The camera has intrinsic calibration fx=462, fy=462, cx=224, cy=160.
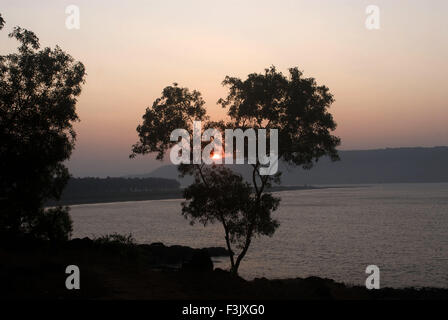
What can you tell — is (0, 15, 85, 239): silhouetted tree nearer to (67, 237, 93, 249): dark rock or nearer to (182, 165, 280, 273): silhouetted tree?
(67, 237, 93, 249): dark rock

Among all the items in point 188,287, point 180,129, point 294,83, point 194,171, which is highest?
point 294,83

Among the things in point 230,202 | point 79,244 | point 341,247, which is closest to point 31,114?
point 79,244

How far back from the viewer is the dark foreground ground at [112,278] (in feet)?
60.5

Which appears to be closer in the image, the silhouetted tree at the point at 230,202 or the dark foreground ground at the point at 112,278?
the dark foreground ground at the point at 112,278

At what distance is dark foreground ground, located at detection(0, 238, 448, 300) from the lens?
1844cm

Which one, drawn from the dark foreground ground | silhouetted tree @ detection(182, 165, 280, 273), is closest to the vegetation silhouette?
silhouetted tree @ detection(182, 165, 280, 273)

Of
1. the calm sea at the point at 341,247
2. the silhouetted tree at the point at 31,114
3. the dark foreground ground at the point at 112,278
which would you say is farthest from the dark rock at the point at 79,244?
the calm sea at the point at 341,247

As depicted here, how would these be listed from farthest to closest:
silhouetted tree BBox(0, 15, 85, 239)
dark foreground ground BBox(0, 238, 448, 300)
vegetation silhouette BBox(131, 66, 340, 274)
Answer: vegetation silhouette BBox(131, 66, 340, 274), silhouetted tree BBox(0, 15, 85, 239), dark foreground ground BBox(0, 238, 448, 300)

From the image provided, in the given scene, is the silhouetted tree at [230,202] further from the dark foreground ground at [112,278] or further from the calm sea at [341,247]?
the calm sea at [341,247]

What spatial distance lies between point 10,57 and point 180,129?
13.1 meters

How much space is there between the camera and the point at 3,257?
2414 cm

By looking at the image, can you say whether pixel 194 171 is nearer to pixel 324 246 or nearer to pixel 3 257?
pixel 3 257
